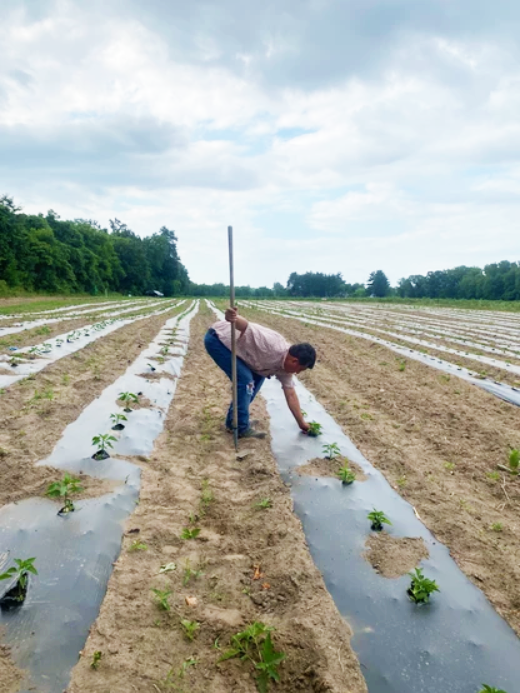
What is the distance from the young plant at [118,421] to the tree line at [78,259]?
102ft

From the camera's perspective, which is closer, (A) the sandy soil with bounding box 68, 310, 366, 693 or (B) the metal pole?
(A) the sandy soil with bounding box 68, 310, 366, 693

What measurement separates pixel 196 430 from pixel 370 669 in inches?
142

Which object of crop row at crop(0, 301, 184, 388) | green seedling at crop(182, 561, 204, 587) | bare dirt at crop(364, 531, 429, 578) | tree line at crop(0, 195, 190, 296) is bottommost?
bare dirt at crop(364, 531, 429, 578)

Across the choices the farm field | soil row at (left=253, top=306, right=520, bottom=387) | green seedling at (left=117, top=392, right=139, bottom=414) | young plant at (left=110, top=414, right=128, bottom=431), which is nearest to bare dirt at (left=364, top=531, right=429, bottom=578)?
the farm field

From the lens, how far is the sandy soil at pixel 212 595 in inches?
82.2

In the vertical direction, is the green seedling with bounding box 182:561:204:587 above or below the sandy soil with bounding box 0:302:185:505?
below

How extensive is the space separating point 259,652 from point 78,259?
52.9 metres

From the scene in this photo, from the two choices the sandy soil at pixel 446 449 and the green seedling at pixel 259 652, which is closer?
the green seedling at pixel 259 652

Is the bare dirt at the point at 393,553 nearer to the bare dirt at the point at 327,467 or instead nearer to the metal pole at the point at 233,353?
the bare dirt at the point at 327,467

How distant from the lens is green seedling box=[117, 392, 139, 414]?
230 inches

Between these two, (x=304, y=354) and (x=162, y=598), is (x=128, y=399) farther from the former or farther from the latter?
(x=162, y=598)

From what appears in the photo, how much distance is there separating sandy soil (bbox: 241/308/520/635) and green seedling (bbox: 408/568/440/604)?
37 centimetres

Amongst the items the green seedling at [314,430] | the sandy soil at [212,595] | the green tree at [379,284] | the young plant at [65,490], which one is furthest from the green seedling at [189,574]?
the green tree at [379,284]

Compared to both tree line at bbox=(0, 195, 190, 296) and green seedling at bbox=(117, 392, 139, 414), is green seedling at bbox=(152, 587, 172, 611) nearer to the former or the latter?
green seedling at bbox=(117, 392, 139, 414)
